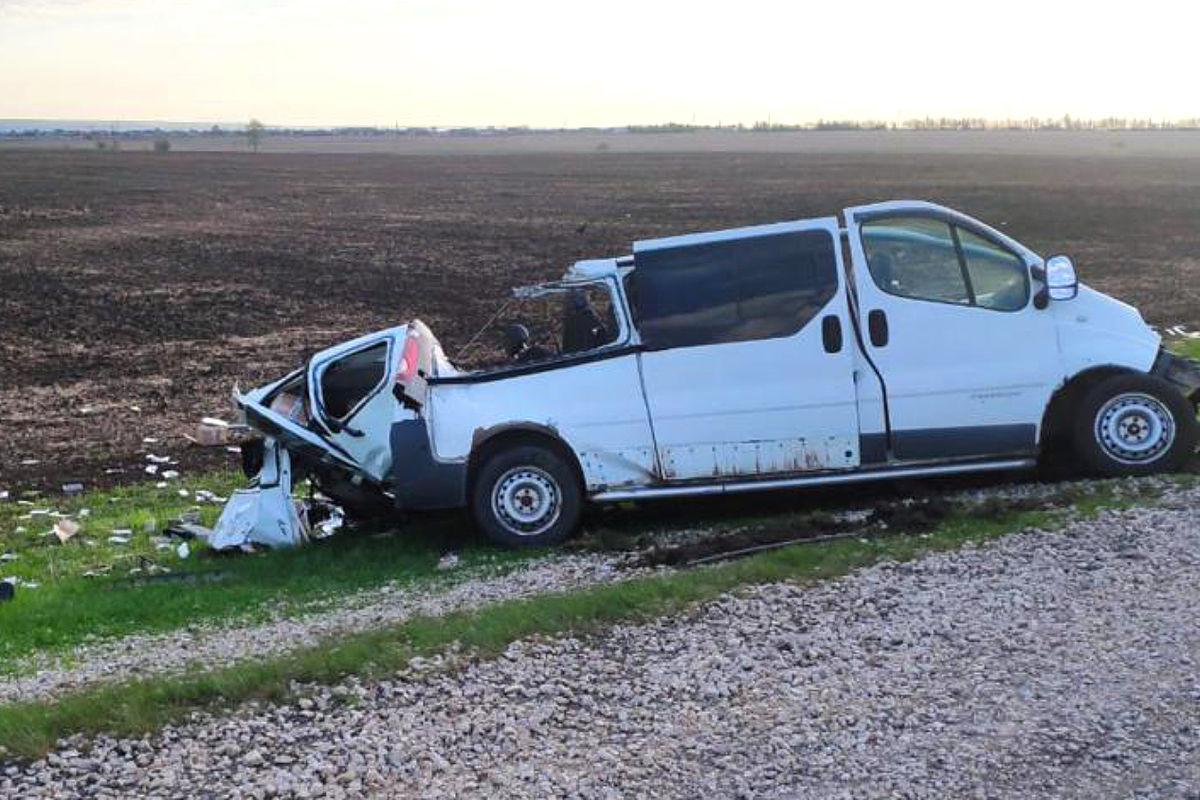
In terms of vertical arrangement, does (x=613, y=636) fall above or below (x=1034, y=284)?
below

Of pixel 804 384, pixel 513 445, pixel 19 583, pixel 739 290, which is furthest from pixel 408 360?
pixel 19 583

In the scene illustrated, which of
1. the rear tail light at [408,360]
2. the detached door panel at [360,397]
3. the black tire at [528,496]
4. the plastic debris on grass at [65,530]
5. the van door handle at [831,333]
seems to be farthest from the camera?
the plastic debris on grass at [65,530]

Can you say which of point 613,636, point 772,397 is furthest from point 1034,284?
point 613,636

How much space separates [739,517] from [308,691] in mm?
4760

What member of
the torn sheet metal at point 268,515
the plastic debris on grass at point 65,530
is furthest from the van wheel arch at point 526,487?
the plastic debris on grass at point 65,530

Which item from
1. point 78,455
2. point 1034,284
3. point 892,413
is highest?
point 1034,284

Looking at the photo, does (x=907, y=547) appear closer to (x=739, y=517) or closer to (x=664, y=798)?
(x=739, y=517)

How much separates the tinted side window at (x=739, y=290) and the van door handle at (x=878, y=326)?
0.32m

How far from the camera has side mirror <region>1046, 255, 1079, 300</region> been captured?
392 inches

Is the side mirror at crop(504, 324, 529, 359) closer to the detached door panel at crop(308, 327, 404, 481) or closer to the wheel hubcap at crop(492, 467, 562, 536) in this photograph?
the detached door panel at crop(308, 327, 404, 481)

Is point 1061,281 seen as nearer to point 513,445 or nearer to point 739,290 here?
point 739,290

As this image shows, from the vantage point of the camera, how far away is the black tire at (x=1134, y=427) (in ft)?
32.8

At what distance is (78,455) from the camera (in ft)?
50.7

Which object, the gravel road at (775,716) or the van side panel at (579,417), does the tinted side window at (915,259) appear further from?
the gravel road at (775,716)
